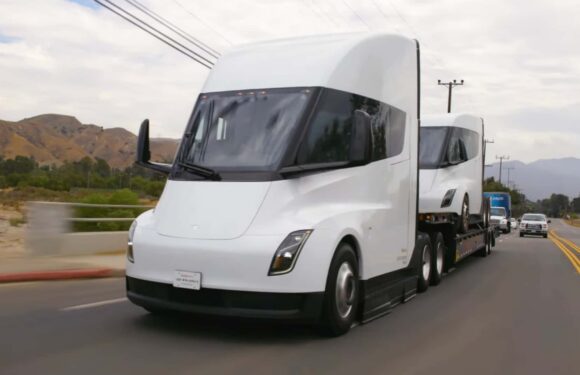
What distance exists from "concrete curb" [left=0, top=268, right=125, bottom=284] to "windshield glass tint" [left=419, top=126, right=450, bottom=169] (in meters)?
6.15

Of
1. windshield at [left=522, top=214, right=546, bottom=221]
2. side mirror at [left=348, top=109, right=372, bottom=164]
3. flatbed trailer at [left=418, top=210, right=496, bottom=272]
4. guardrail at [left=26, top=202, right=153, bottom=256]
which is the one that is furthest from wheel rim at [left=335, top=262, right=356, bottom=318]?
windshield at [left=522, top=214, right=546, bottom=221]

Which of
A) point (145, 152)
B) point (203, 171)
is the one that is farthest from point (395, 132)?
point (145, 152)

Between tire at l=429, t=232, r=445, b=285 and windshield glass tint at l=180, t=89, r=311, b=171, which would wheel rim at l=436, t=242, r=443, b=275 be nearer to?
tire at l=429, t=232, r=445, b=285

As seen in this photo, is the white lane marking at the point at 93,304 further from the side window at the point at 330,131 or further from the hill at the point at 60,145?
the hill at the point at 60,145

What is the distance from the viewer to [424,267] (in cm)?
1039

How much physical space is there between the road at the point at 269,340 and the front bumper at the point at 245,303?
31 cm

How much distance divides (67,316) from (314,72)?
3851mm

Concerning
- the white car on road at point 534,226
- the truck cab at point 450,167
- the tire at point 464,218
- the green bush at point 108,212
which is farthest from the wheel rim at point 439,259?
the white car on road at point 534,226

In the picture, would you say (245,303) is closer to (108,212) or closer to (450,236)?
(450,236)

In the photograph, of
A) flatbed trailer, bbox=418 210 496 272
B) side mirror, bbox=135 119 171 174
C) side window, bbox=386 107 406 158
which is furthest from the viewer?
flatbed trailer, bbox=418 210 496 272

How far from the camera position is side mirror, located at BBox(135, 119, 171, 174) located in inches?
283

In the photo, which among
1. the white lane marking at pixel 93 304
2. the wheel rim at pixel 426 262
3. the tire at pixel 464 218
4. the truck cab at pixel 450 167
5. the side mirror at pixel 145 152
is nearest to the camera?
the side mirror at pixel 145 152

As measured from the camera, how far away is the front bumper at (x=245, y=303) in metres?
5.89

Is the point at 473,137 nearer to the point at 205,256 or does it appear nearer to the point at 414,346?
the point at 414,346
